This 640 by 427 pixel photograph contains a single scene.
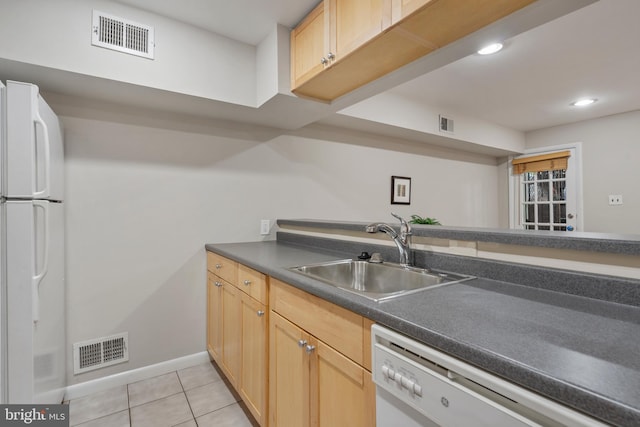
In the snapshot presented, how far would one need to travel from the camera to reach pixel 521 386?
577mm

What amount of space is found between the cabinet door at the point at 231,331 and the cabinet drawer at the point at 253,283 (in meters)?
0.10

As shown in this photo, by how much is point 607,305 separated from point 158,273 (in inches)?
95.3

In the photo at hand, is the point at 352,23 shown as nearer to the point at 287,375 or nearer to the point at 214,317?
the point at 287,375

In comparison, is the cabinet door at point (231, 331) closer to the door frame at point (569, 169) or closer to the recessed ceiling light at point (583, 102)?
→ the recessed ceiling light at point (583, 102)

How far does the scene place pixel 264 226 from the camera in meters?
2.67

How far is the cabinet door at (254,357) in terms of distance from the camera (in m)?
1.51

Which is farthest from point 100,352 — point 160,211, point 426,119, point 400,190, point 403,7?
point 426,119

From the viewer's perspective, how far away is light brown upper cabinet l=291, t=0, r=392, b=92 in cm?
142

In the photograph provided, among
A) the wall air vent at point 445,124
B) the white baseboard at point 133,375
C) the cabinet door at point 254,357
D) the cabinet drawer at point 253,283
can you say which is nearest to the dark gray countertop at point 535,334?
the cabinet drawer at point 253,283

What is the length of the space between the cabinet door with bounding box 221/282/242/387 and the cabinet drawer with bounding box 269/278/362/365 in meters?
0.50

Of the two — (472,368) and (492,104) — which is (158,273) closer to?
(472,368)

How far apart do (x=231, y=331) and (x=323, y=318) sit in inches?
40.9

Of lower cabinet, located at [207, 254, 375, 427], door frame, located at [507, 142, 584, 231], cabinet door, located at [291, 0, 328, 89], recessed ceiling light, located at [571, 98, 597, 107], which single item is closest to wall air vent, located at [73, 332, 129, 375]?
lower cabinet, located at [207, 254, 375, 427]

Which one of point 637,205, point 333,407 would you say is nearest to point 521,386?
point 333,407
